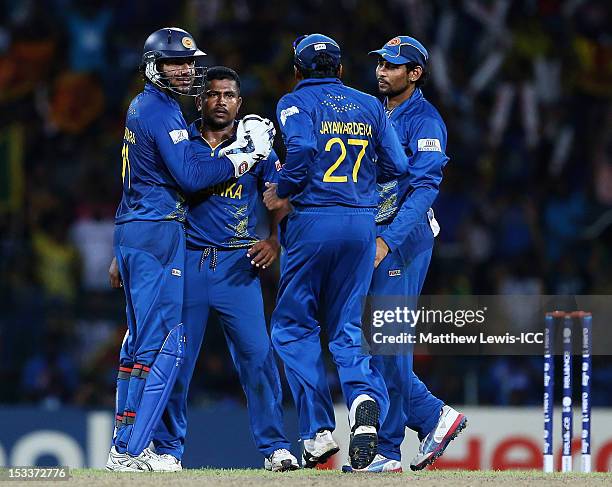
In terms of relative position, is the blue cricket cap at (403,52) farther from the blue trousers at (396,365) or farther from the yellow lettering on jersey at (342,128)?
the blue trousers at (396,365)

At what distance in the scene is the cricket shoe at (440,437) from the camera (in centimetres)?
770

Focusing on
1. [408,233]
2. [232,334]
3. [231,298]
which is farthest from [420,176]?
[232,334]

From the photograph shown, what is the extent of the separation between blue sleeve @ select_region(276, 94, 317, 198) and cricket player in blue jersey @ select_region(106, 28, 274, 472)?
0.36 m

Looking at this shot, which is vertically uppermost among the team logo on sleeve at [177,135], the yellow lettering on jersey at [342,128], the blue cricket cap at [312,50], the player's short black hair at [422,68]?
the player's short black hair at [422,68]

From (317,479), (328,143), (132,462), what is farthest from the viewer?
(132,462)

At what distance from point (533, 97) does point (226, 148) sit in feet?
23.6

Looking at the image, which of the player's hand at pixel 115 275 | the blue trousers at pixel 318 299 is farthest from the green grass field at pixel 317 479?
the player's hand at pixel 115 275

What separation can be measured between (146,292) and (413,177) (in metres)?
1.55

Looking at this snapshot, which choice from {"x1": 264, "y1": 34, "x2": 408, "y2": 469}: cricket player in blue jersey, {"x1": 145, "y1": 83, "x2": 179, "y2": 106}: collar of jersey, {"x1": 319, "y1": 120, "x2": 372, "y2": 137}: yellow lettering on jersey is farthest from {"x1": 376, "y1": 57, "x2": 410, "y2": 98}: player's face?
{"x1": 145, "y1": 83, "x2": 179, "y2": 106}: collar of jersey

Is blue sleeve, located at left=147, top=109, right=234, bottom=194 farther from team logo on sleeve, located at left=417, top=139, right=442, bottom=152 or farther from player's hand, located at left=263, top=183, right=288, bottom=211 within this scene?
team logo on sleeve, located at left=417, top=139, right=442, bottom=152

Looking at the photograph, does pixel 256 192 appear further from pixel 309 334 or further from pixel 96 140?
pixel 96 140

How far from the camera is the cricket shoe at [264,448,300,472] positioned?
24.4ft

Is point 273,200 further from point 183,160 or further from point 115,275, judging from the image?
point 115,275

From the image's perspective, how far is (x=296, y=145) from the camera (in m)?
6.99
